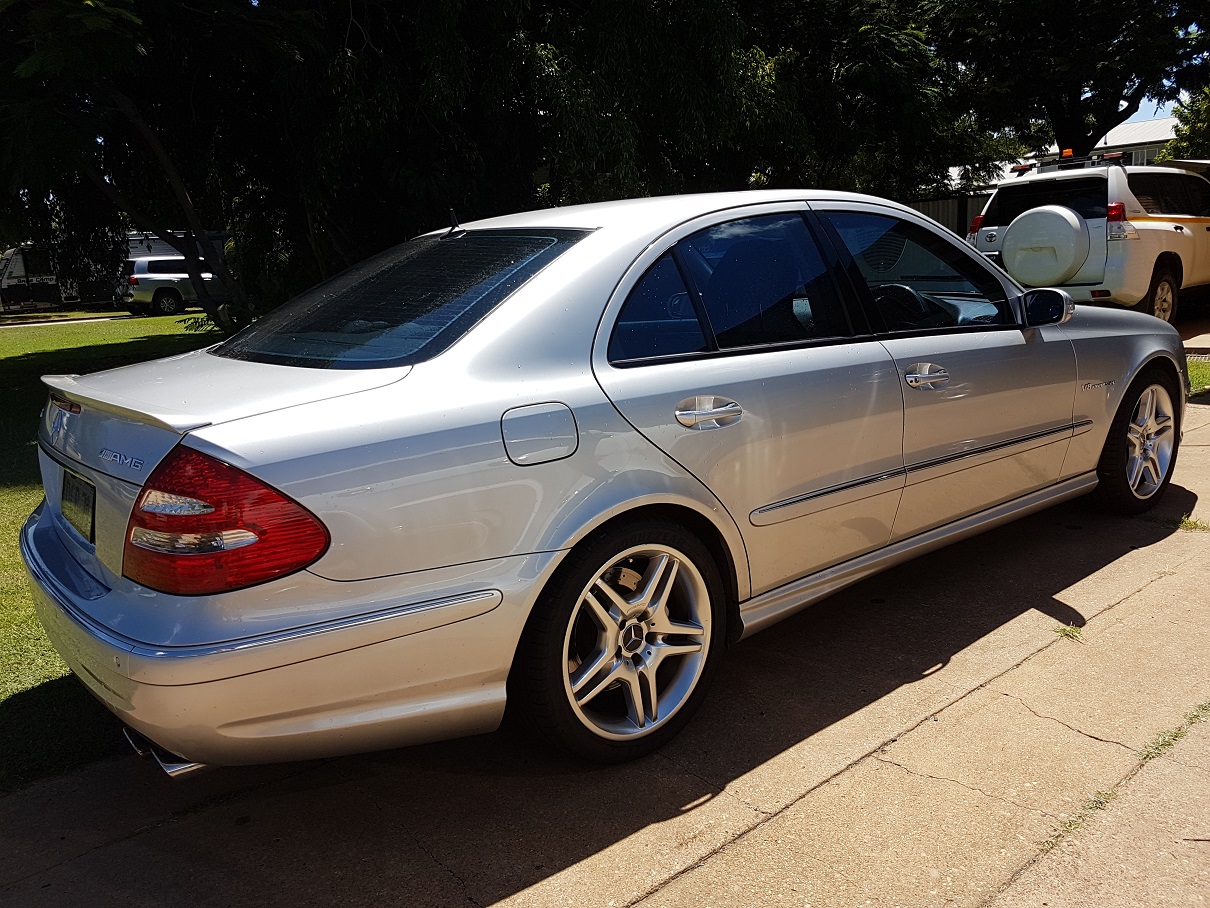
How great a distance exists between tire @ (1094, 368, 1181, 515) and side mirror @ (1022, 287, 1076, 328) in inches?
32.1

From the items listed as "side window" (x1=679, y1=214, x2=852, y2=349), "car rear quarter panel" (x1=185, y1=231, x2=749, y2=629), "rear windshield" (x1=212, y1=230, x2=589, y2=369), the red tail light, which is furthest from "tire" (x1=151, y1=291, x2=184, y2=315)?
the red tail light

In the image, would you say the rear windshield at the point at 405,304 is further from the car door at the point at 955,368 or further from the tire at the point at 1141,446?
the tire at the point at 1141,446

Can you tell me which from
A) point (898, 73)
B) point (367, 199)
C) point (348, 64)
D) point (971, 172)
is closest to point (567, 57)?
point (348, 64)

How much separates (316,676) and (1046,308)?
3.21 m

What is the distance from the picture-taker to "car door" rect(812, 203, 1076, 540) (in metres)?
3.76

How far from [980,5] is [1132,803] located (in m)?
22.4

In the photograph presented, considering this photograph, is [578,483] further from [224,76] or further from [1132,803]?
[224,76]

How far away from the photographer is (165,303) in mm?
27281

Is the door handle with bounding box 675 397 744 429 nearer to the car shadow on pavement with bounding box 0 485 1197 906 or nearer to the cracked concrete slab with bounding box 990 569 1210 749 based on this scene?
the car shadow on pavement with bounding box 0 485 1197 906

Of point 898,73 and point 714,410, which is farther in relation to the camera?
point 898,73

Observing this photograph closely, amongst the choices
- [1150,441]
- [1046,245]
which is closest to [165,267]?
[1046,245]

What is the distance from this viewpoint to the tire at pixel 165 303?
27.2m

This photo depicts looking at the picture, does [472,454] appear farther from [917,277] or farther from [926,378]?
[917,277]

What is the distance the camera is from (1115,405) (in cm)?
476
